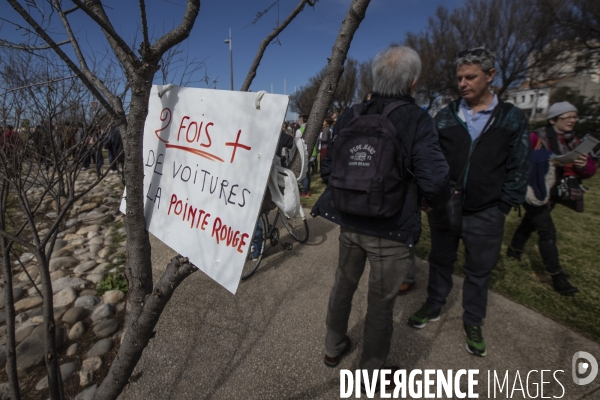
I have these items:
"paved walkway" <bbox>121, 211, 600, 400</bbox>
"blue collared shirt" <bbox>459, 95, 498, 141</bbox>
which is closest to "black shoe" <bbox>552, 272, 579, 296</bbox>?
"paved walkway" <bbox>121, 211, 600, 400</bbox>

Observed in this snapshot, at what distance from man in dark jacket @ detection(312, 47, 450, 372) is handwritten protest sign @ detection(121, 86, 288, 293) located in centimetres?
84

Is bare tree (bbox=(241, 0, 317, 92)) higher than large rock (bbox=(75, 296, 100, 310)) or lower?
higher

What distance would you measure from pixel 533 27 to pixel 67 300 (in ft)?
73.7

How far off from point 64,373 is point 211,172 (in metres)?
2.25

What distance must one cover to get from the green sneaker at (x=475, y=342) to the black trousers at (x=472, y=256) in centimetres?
5

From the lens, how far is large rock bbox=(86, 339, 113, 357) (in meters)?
2.52

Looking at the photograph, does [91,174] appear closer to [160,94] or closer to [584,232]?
[160,94]

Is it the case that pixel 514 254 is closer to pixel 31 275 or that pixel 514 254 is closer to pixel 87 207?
pixel 31 275

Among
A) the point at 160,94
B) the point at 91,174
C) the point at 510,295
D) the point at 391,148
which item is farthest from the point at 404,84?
the point at 91,174

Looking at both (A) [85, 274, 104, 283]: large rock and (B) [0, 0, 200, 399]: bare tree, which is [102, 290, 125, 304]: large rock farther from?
(B) [0, 0, 200, 399]: bare tree

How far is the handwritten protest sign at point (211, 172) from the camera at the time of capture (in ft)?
3.38

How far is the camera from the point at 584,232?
468 cm

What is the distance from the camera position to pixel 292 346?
2.53 meters

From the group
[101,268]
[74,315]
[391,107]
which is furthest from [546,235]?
[101,268]
